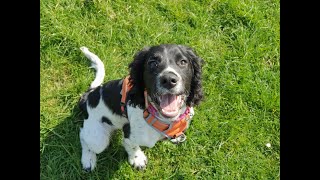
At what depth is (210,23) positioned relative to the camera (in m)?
5.55

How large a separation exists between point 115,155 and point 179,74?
178 centimetres

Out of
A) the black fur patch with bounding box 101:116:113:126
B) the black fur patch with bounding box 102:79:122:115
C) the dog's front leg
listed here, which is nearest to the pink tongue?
the black fur patch with bounding box 102:79:122:115

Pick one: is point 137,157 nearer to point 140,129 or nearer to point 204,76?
point 140,129

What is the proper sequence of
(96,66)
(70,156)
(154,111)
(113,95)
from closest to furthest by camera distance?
(154,111), (113,95), (70,156), (96,66)

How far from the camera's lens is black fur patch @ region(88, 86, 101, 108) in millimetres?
4172

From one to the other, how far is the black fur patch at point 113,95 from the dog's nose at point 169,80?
811 millimetres

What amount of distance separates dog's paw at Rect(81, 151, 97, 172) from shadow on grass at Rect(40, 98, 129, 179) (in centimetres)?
5

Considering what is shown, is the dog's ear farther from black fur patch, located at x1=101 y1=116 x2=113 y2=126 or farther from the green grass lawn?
the green grass lawn

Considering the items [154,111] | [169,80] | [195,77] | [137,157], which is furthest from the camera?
[137,157]

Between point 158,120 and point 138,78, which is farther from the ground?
point 138,78

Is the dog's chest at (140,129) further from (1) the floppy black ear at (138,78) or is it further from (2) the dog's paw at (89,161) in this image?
(2) the dog's paw at (89,161)

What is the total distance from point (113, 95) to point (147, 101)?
481 mm

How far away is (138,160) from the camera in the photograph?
15.1ft

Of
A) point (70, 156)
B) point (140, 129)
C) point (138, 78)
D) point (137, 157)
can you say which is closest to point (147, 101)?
point (138, 78)
